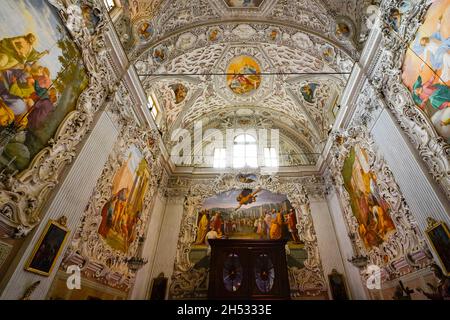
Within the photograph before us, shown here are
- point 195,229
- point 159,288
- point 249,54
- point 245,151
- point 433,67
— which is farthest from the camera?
point 245,151

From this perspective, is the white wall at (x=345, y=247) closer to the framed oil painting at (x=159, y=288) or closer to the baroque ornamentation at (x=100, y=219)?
the framed oil painting at (x=159, y=288)

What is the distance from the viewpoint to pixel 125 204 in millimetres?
8125

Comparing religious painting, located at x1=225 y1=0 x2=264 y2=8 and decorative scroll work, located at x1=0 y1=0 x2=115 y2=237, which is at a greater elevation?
religious painting, located at x1=225 y1=0 x2=264 y2=8

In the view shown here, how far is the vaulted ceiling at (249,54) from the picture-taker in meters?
8.30

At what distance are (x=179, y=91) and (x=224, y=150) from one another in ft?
14.9

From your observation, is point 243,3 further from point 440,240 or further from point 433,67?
point 440,240

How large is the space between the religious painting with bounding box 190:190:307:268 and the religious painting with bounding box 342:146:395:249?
123 inches

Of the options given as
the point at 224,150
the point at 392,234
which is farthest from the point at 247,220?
the point at 392,234

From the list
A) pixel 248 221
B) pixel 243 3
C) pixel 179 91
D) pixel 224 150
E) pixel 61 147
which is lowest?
pixel 61 147

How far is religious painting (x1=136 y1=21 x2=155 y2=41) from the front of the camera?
8.27 metres

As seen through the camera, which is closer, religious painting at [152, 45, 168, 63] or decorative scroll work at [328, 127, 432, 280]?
decorative scroll work at [328, 127, 432, 280]

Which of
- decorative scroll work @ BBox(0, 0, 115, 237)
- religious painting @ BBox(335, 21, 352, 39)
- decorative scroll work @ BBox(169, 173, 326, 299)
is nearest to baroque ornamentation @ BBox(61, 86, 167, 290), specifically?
decorative scroll work @ BBox(0, 0, 115, 237)

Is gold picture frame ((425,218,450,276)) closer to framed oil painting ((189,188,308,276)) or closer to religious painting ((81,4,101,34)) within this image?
framed oil painting ((189,188,308,276))
